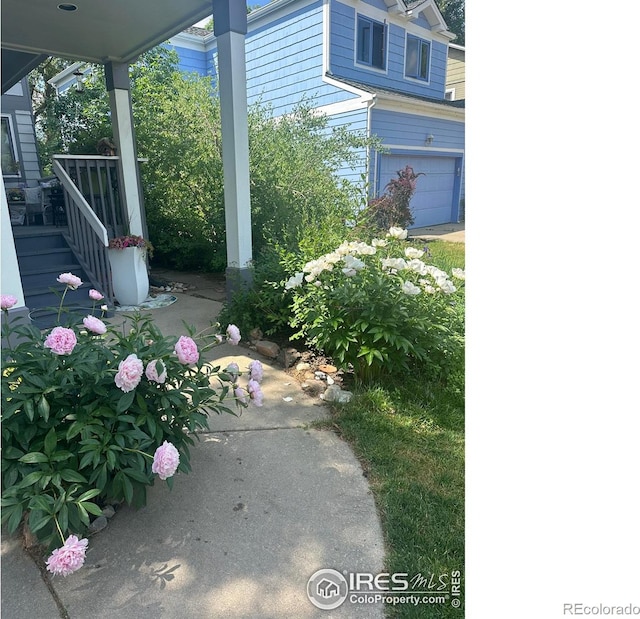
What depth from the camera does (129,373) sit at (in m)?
1.51

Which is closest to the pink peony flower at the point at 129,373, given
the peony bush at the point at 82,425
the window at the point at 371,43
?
the peony bush at the point at 82,425

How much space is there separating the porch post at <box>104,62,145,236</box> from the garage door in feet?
19.9

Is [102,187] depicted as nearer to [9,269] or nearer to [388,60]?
[9,269]

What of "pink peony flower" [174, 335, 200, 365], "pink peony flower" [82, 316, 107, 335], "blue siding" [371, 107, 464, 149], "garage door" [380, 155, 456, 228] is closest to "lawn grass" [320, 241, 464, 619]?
"pink peony flower" [174, 335, 200, 365]

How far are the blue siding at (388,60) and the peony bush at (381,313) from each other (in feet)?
24.2

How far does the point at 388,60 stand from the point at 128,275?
8180mm

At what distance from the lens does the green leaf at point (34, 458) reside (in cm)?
146
